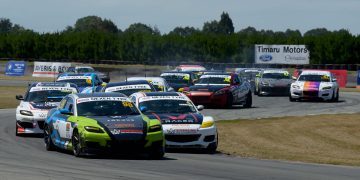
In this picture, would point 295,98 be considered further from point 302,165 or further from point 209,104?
point 302,165

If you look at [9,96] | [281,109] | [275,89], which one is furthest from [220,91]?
[9,96]

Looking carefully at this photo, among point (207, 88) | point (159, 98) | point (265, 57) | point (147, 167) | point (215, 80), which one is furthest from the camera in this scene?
point (265, 57)

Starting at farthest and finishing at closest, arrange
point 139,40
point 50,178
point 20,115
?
point 139,40
point 20,115
point 50,178

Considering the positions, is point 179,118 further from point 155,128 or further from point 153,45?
point 153,45

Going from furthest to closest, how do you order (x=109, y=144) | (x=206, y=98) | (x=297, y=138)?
(x=206, y=98), (x=297, y=138), (x=109, y=144)

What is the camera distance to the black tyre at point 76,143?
18234 millimetres

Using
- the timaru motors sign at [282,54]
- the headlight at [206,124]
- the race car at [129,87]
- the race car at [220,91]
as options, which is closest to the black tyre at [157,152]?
the headlight at [206,124]

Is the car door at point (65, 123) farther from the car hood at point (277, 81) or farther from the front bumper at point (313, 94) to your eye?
the car hood at point (277, 81)

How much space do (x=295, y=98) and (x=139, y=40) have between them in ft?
193

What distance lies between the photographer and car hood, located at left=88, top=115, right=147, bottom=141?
17.9 m

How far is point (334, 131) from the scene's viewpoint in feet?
89.4

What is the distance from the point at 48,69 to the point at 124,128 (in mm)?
59176

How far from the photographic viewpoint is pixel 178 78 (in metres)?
41.5

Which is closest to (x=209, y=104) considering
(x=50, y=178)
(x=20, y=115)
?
(x=20, y=115)
